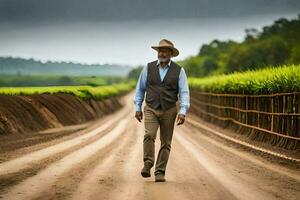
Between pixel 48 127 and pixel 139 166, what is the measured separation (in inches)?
590

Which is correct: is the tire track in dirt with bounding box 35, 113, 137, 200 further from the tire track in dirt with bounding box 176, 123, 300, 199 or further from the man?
the tire track in dirt with bounding box 176, 123, 300, 199

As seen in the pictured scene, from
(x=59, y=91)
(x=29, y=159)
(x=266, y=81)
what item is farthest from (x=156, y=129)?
(x=59, y=91)

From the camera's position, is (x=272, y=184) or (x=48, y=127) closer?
(x=272, y=184)

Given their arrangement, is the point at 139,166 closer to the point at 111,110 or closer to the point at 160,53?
the point at 160,53

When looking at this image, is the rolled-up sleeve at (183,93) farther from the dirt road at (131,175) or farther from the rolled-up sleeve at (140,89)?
the dirt road at (131,175)

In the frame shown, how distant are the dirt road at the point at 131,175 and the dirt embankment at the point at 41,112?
6.49 meters

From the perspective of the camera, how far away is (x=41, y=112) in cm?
2666

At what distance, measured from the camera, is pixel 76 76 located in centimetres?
4316

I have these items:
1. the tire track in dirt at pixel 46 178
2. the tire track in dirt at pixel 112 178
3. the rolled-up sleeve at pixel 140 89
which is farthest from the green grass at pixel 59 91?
the rolled-up sleeve at pixel 140 89

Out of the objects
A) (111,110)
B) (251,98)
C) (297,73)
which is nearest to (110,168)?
(297,73)

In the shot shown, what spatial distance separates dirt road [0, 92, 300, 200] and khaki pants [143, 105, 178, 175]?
13.8 inches

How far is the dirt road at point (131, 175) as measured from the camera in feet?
27.7

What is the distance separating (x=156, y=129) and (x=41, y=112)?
1729 cm

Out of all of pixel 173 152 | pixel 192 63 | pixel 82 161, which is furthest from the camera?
pixel 192 63
